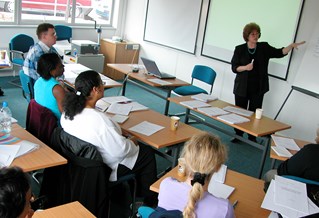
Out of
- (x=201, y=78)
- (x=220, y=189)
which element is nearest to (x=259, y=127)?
(x=220, y=189)

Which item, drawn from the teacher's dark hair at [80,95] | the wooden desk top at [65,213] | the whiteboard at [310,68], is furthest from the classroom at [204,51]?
the wooden desk top at [65,213]

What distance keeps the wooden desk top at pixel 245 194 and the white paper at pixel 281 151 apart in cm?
67

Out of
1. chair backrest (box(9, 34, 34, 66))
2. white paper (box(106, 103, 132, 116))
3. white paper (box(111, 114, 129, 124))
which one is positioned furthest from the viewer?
chair backrest (box(9, 34, 34, 66))

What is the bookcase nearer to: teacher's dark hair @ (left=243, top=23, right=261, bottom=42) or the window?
the window

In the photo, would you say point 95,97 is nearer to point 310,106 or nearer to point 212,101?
Result: point 212,101

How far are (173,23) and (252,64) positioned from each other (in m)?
2.77

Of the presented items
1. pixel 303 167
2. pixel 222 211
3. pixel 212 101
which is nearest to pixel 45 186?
pixel 222 211

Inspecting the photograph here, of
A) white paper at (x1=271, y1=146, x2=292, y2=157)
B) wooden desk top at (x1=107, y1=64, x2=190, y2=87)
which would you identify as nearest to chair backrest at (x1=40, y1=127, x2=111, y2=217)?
white paper at (x1=271, y1=146, x2=292, y2=157)

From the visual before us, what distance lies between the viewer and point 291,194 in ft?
6.98

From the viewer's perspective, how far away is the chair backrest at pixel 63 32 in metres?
6.67

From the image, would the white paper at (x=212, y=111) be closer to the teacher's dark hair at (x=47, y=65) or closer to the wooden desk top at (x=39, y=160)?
the teacher's dark hair at (x=47, y=65)

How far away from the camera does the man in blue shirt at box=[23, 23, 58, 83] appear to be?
3.84 metres

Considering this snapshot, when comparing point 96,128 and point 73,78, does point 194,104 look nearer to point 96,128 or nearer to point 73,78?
point 73,78

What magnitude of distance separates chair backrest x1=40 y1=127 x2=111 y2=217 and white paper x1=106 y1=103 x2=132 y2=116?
86 cm
